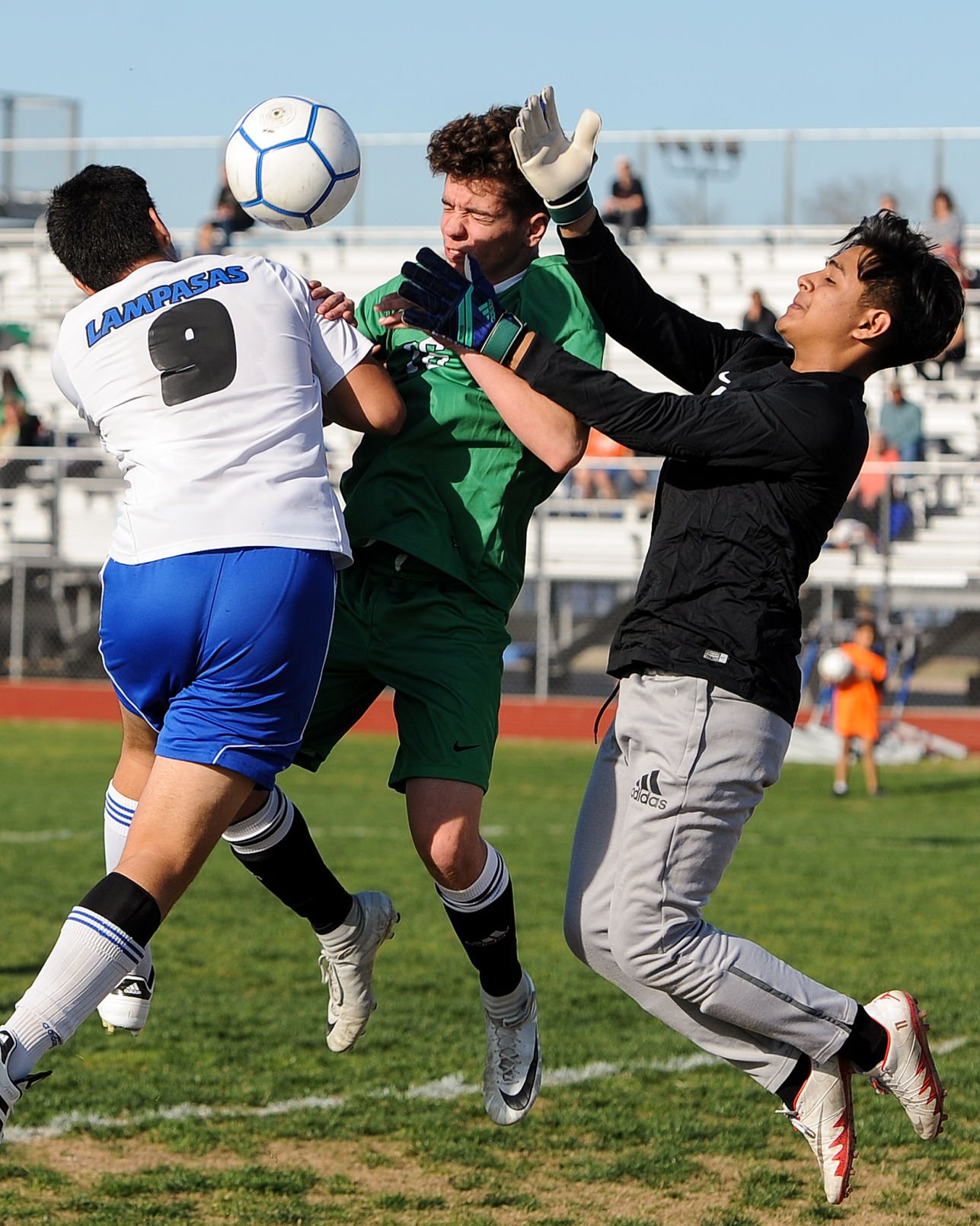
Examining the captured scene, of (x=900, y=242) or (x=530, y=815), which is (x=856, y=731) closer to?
(x=530, y=815)

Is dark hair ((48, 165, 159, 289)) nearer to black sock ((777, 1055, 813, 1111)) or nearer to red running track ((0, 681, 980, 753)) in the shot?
black sock ((777, 1055, 813, 1111))

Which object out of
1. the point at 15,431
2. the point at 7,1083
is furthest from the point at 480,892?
the point at 15,431

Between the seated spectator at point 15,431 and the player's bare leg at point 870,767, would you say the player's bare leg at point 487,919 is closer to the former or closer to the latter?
the player's bare leg at point 870,767

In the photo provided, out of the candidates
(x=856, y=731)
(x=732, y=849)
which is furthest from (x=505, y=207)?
(x=856, y=731)

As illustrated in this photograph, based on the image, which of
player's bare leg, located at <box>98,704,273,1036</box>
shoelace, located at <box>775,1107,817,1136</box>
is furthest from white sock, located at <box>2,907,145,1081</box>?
shoelace, located at <box>775,1107,817,1136</box>

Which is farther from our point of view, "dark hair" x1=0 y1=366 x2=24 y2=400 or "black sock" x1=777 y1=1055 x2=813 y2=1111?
"dark hair" x1=0 y1=366 x2=24 y2=400

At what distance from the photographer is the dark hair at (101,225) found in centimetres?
396

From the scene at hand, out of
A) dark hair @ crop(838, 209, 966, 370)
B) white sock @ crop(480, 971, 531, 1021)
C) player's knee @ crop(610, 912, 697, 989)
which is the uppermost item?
dark hair @ crop(838, 209, 966, 370)

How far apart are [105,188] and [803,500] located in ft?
6.10

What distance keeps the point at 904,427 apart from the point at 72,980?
16.6m

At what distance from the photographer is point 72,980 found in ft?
11.8

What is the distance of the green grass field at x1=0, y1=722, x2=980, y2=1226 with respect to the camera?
15.7ft

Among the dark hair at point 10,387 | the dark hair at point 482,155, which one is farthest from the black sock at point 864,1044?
the dark hair at point 10,387

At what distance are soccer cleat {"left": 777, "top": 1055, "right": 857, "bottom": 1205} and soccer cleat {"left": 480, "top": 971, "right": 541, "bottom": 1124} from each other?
797 mm
